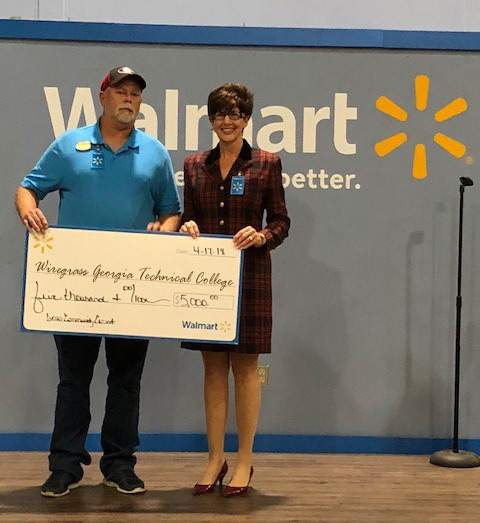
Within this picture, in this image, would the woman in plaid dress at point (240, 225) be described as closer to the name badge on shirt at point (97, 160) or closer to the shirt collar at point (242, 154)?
the shirt collar at point (242, 154)

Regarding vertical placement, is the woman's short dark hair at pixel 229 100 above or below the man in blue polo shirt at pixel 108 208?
above

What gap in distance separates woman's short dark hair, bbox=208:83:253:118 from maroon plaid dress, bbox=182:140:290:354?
0.61 feet

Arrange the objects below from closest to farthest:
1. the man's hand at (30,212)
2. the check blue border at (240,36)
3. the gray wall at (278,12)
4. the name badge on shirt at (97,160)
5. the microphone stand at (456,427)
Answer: the man's hand at (30,212), the name badge on shirt at (97,160), the microphone stand at (456,427), the check blue border at (240,36), the gray wall at (278,12)

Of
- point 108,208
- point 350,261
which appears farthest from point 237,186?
point 350,261

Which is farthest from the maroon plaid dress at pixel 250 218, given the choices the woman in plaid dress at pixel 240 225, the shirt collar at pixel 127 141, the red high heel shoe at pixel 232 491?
the red high heel shoe at pixel 232 491

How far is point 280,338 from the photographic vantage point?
4.03m

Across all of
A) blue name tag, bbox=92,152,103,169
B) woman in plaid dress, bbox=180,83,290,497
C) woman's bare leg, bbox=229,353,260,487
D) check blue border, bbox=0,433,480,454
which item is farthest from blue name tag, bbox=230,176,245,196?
check blue border, bbox=0,433,480,454

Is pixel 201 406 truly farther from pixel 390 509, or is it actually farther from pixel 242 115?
pixel 242 115

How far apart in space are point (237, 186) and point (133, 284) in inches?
20.5

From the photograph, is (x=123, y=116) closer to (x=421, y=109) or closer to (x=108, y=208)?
(x=108, y=208)

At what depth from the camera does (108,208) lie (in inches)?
123

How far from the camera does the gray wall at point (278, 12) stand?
19.6 ft

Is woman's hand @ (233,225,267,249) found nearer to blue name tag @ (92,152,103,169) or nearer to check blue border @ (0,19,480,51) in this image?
blue name tag @ (92,152,103,169)

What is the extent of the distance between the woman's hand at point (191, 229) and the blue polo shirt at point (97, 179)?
0.21 m
